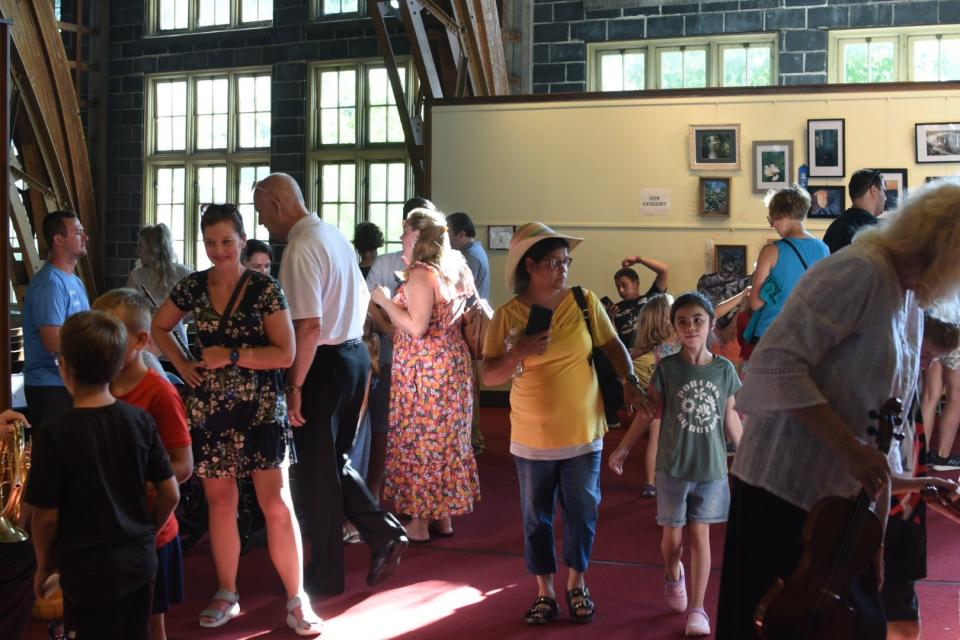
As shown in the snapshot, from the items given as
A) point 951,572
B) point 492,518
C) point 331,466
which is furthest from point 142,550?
point 951,572

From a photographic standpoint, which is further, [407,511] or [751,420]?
[407,511]

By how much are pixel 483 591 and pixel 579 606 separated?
60 centimetres

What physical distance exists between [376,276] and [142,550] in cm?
324

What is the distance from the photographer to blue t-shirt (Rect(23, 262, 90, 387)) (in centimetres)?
470

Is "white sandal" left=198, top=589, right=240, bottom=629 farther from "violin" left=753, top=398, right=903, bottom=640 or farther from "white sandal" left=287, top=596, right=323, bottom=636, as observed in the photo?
"violin" left=753, top=398, right=903, bottom=640

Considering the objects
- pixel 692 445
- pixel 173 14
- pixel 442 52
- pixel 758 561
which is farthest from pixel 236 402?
pixel 173 14

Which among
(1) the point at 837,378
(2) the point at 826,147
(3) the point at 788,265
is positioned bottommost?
(1) the point at 837,378

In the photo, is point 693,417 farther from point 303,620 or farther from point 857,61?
point 857,61

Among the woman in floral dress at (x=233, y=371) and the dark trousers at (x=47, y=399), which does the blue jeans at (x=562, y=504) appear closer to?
the woman in floral dress at (x=233, y=371)

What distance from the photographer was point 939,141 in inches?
344

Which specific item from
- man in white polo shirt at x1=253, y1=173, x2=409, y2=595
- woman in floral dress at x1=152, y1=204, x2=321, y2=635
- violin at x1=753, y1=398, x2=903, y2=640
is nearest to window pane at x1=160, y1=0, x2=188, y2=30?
man in white polo shirt at x1=253, y1=173, x2=409, y2=595

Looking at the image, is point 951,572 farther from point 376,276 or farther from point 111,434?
point 111,434

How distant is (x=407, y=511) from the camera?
5.28 m

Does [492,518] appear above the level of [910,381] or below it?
below
